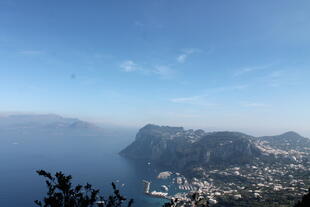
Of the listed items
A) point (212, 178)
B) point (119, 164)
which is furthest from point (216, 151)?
point (119, 164)

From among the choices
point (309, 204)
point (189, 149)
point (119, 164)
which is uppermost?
point (309, 204)

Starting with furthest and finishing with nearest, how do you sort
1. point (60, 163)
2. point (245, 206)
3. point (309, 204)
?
point (60, 163) < point (245, 206) < point (309, 204)

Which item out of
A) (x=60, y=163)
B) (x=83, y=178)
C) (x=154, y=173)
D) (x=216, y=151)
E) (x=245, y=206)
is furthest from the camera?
(x=216, y=151)

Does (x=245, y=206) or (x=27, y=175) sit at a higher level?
(x=245, y=206)

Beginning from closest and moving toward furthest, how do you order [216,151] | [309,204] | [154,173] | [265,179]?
[309,204]
[265,179]
[154,173]
[216,151]

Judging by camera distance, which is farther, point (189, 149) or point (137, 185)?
point (189, 149)

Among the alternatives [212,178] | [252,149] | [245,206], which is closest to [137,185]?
[212,178]

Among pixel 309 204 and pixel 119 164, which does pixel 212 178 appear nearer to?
pixel 119 164

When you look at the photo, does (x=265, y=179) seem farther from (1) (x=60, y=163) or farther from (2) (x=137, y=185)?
(1) (x=60, y=163)

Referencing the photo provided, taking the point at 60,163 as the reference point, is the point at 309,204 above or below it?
above
